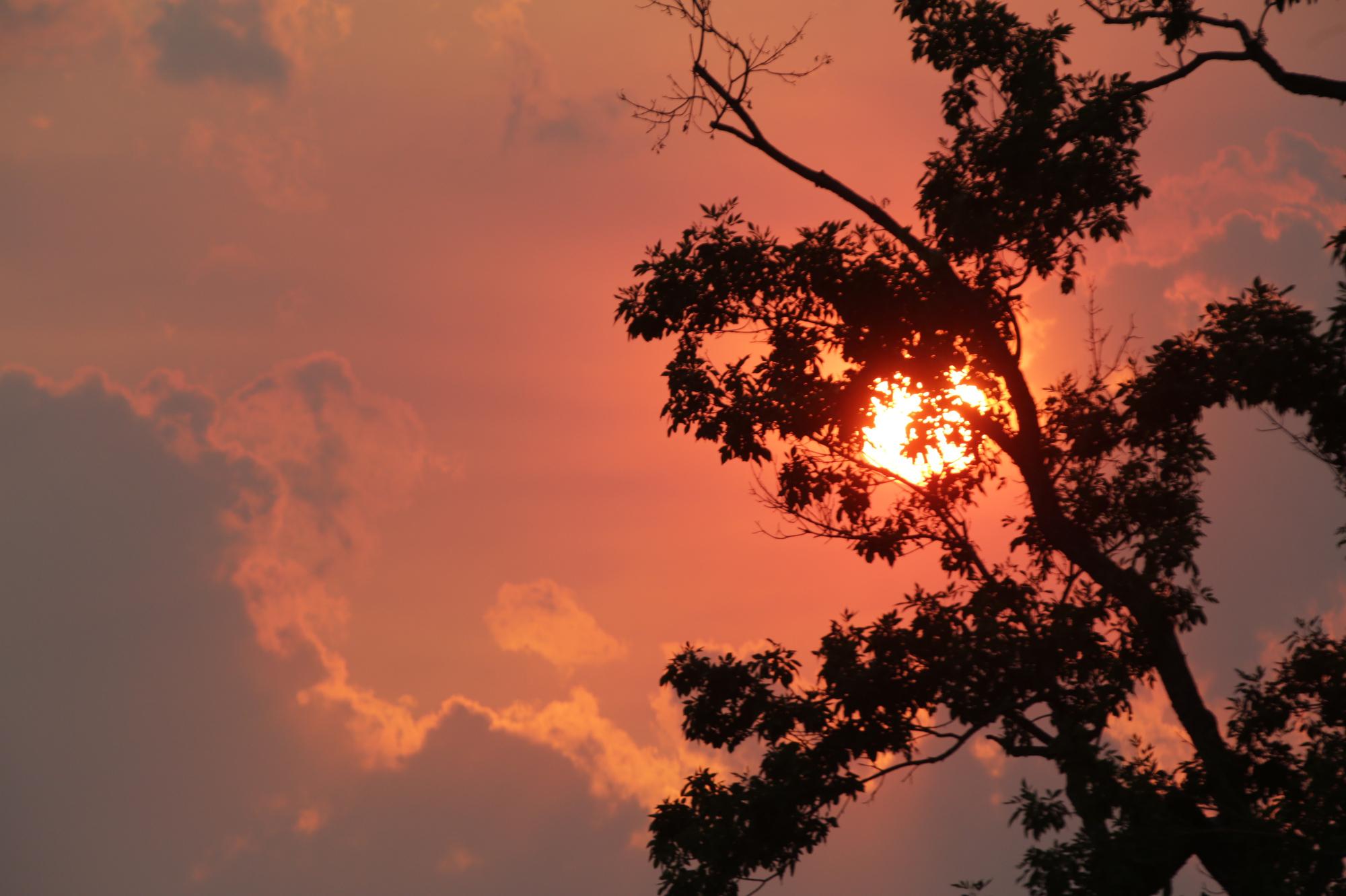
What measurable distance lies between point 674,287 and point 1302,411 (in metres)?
8.46

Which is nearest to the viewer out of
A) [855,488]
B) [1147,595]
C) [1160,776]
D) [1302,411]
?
[1160,776]

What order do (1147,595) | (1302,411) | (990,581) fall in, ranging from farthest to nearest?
(990,581) → (1147,595) → (1302,411)

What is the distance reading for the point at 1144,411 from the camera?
57.4ft

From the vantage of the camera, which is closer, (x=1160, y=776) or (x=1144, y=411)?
(x=1160, y=776)

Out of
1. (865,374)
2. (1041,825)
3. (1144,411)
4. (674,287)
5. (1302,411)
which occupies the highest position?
(674,287)

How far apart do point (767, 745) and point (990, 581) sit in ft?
13.6

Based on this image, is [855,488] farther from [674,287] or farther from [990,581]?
[674,287]

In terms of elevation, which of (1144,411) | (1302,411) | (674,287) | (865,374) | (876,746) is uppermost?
(674,287)

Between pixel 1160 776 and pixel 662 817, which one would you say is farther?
pixel 662 817

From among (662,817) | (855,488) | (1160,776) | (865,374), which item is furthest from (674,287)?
(1160,776)

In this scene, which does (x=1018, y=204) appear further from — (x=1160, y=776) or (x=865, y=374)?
(x=1160, y=776)

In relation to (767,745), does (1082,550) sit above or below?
above

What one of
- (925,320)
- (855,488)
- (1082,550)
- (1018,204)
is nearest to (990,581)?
(1082,550)

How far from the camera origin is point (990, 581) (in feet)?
59.5
